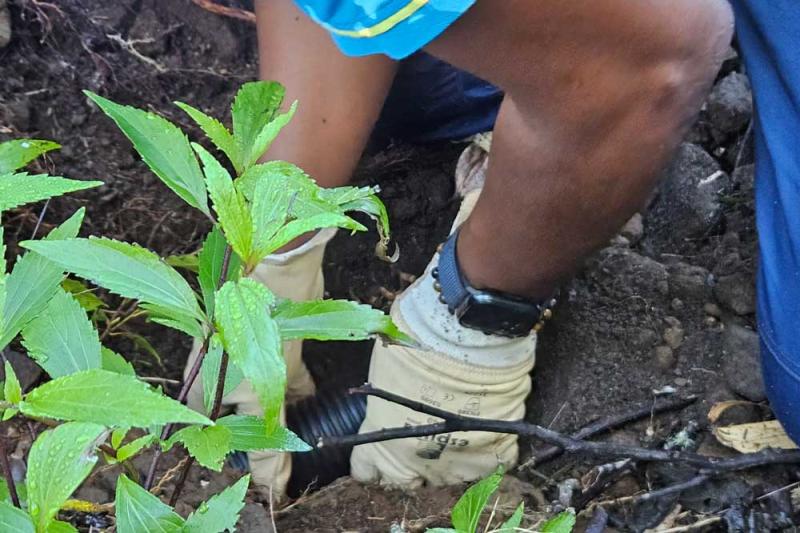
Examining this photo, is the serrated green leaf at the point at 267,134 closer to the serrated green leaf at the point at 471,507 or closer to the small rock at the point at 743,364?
the serrated green leaf at the point at 471,507

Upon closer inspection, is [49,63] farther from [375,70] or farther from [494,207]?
[494,207]

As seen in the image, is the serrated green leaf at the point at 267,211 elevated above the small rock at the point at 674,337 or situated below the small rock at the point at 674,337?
above

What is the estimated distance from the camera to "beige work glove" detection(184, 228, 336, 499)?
54.7 inches

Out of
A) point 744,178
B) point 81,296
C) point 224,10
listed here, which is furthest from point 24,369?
point 744,178

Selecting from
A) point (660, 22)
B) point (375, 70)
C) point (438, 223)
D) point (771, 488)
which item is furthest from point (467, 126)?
point (771, 488)

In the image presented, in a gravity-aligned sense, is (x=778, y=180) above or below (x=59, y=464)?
below

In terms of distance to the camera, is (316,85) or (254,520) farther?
(316,85)

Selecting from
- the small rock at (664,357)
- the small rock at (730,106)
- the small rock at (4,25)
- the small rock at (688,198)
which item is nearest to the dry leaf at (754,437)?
the small rock at (664,357)

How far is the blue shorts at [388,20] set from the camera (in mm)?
829

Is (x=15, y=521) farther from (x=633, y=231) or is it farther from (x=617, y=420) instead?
(x=633, y=231)

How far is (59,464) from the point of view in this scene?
1.69 ft

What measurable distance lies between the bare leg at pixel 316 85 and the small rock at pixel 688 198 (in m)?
0.69

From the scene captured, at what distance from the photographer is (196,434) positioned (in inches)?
25.7

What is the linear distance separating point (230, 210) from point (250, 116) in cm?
16
